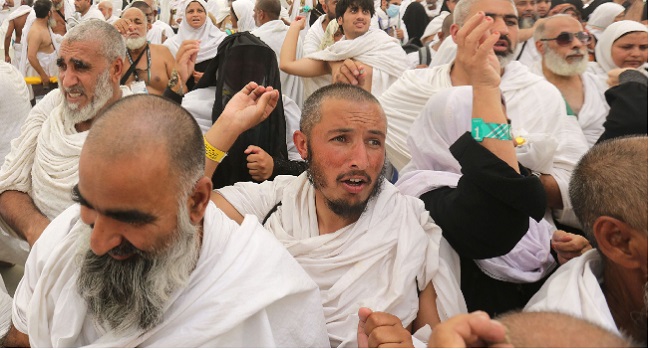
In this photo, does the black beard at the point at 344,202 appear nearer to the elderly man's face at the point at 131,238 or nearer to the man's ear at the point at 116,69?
the elderly man's face at the point at 131,238

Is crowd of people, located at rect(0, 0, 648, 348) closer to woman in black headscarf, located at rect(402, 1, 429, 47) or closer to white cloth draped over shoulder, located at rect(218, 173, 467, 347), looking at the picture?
white cloth draped over shoulder, located at rect(218, 173, 467, 347)

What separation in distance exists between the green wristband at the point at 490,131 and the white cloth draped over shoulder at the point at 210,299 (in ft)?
2.35

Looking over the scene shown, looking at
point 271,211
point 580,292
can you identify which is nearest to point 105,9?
point 271,211

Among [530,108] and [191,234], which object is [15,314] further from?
[530,108]

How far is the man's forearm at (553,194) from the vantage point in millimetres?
2428

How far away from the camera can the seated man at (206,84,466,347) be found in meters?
1.96

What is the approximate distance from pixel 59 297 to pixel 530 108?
2237mm

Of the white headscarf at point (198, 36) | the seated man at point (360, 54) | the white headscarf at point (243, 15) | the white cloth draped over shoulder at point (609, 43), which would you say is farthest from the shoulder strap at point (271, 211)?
the white headscarf at point (243, 15)

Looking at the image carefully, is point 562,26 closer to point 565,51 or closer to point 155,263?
point 565,51

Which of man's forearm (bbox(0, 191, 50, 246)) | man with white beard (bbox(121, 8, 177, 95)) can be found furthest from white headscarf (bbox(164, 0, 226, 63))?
man's forearm (bbox(0, 191, 50, 246))

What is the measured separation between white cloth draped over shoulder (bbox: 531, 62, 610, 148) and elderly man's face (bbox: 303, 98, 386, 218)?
1600 millimetres

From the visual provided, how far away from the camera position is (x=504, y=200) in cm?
179

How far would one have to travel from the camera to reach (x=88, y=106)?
301 centimetres

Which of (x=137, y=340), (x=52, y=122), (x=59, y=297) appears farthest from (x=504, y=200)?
(x=52, y=122)
